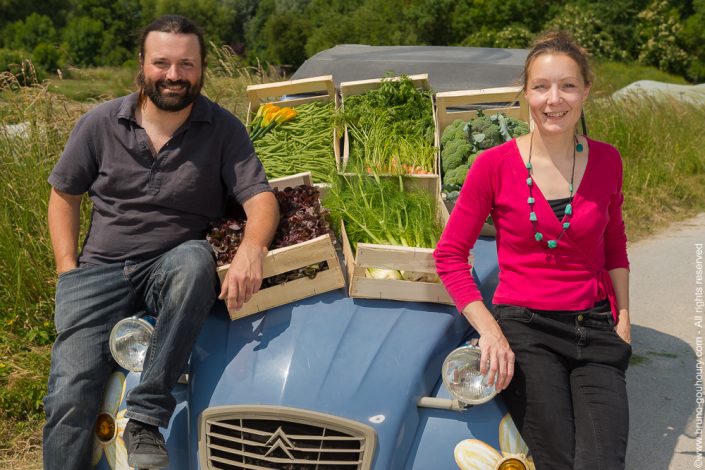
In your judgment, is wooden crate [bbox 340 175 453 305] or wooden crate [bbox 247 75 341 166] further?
wooden crate [bbox 247 75 341 166]

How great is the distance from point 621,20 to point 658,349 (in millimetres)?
53327

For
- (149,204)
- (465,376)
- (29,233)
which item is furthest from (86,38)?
(465,376)

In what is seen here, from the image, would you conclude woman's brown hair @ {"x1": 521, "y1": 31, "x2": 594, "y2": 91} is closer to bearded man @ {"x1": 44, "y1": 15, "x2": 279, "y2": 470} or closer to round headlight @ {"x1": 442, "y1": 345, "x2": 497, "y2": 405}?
round headlight @ {"x1": 442, "y1": 345, "x2": 497, "y2": 405}

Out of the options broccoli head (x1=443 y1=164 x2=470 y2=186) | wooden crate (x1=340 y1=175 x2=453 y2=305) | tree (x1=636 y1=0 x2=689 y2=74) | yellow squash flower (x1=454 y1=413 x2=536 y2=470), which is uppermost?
broccoli head (x1=443 y1=164 x2=470 y2=186)

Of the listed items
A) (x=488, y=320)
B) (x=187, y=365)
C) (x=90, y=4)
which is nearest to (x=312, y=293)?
(x=187, y=365)

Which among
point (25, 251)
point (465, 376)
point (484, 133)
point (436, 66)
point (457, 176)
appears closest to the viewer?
point (465, 376)

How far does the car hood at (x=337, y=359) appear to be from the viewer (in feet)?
10.2

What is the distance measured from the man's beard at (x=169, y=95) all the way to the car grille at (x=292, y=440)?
160 centimetres

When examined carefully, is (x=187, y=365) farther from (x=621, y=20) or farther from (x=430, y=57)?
(x=621, y=20)

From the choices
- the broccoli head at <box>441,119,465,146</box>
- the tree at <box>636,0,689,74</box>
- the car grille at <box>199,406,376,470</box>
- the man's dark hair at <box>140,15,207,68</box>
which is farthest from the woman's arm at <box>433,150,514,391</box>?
the tree at <box>636,0,689,74</box>

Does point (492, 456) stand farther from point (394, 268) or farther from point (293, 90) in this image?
point (293, 90)

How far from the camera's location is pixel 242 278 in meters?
3.47

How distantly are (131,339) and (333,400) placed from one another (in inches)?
40.6

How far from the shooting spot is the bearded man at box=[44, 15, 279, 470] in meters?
3.52
